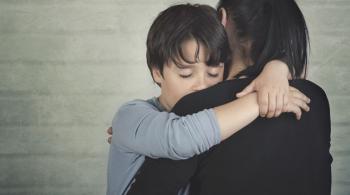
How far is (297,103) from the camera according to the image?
34.3 inches

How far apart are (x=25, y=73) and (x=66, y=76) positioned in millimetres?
298

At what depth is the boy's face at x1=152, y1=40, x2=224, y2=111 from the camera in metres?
1.16

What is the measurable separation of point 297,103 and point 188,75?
16.1 inches

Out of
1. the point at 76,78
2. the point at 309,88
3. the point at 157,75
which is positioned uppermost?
the point at 309,88

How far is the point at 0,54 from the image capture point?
9.50 feet

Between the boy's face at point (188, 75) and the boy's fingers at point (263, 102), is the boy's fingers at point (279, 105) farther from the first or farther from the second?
the boy's face at point (188, 75)

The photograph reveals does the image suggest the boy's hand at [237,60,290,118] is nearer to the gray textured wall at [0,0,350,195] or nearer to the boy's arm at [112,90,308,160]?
the boy's arm at [112,90,308,160]

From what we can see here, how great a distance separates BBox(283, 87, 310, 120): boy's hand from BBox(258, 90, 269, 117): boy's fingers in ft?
0.15

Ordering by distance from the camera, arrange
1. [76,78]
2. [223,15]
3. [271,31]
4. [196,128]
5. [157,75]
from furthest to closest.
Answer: [76,78] < [157,75] < [223,15] < [271,31] < [196,128]

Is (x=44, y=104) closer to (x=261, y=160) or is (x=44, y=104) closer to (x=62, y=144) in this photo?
(x=62, y=144)

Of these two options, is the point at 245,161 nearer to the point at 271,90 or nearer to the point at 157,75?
the point at 271,90

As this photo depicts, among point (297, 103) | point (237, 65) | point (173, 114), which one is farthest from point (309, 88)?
point (173, 114)

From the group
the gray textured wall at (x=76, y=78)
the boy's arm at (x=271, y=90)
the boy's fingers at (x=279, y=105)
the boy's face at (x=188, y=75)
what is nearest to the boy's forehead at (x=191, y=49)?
the boy's face at (x=188, y=75)

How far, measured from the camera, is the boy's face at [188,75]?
116 cm
